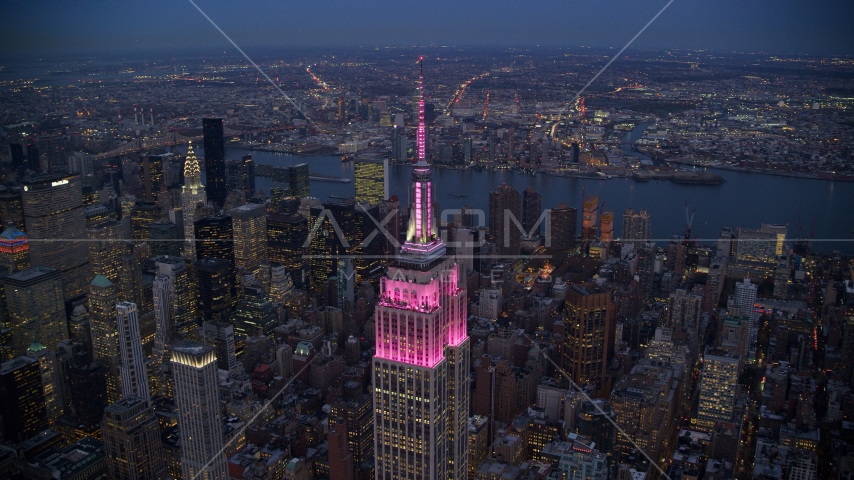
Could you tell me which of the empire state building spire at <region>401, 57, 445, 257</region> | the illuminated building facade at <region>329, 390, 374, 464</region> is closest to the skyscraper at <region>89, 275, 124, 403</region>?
the illuminated building facade at <region>329, 390, 374, 464</region>

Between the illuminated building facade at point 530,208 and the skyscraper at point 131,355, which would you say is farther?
the illuminated building facade at point 530,208

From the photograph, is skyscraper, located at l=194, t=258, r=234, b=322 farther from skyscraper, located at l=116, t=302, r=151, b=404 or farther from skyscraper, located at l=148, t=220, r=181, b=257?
skyscraper, located at l=116, t=302, r=151, b=404

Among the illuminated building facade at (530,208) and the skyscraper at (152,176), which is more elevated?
the skyscraper at (152,176)

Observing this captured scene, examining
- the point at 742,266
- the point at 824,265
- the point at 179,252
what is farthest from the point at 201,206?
the point at 824,265

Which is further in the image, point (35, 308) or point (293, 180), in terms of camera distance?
point (293, 180)

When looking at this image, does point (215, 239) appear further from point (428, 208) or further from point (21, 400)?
point (428, 208)

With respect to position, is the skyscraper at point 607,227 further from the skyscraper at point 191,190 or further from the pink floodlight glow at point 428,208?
the pink floodlight glow at point 428,208

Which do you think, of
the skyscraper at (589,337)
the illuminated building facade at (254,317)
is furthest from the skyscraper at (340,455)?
the illuminated building facade at (254,317)

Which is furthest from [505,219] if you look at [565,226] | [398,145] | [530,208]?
[398,145]
